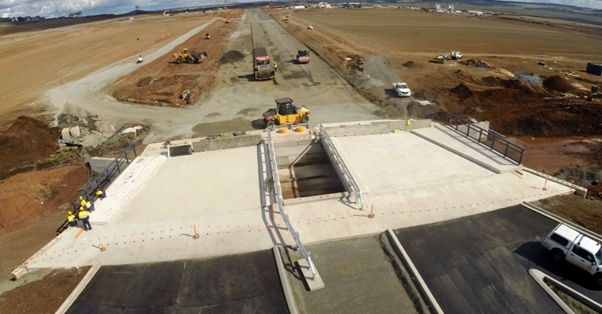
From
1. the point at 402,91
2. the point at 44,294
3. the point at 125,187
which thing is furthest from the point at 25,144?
the point at 402,91

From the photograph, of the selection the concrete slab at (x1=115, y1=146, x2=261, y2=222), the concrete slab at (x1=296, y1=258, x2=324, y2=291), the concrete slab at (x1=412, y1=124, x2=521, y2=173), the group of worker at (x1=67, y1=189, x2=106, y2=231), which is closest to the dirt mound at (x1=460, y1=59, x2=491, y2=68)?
the concrete slab at (x1=412, y1=124, x2=521, y2=173)

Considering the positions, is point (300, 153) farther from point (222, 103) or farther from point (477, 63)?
point (477, 63)

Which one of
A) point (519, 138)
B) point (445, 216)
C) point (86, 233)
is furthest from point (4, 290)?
point (519, 138)

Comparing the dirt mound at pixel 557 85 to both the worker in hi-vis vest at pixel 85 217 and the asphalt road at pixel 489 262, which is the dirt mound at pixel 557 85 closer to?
the asphalt road at pixel 489 262

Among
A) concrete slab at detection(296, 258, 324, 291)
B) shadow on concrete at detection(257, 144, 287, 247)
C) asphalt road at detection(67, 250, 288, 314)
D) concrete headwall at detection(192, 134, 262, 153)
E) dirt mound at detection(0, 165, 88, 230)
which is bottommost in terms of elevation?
dirt mound at detection(0, 165, 88, 230)

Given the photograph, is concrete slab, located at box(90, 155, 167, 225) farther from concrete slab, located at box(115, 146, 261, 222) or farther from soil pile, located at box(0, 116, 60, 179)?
soil pile, located at box(0, 116, 60, 179)

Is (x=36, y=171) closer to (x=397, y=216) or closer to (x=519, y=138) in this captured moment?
(x=397, y=216)

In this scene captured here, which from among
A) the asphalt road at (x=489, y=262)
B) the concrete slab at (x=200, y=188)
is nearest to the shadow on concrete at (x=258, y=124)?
the concrete slab at (x=200, y=188)
